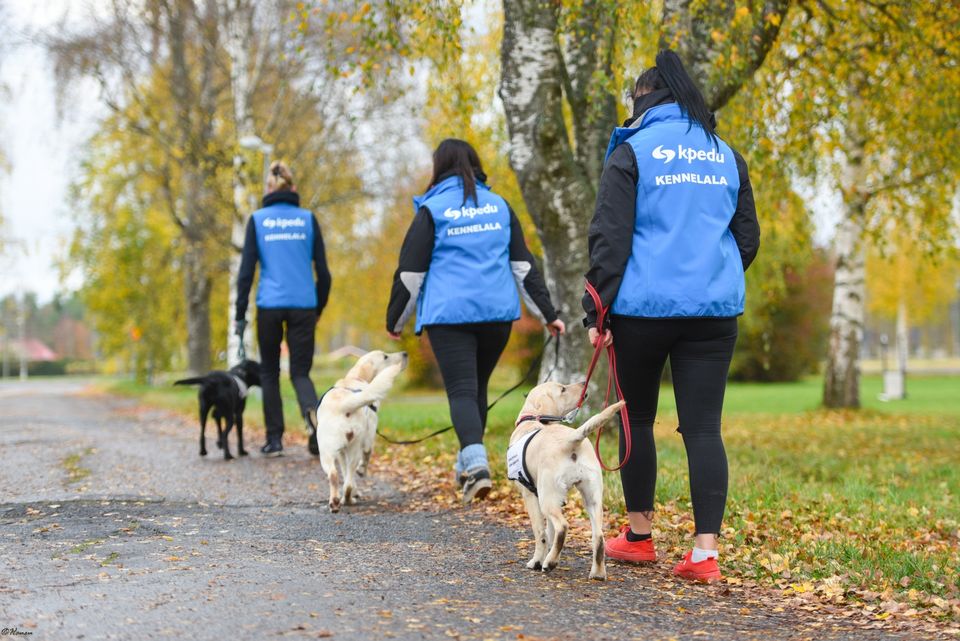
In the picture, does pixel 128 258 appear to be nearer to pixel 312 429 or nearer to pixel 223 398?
pixel 223 398

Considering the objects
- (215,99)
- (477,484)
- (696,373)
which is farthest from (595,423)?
(215,99)

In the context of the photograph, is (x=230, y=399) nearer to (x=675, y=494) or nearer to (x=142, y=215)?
(x=675, y=494)

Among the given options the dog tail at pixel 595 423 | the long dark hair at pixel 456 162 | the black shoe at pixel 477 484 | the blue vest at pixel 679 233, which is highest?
the long dark hair at pixel 456 162

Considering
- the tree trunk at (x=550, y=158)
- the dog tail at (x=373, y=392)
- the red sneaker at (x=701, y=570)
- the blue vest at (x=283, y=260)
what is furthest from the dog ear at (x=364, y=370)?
the tree trunk at (x=550, y=158)

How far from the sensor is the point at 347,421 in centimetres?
601

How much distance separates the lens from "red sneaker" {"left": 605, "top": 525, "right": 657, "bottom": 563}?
463cm

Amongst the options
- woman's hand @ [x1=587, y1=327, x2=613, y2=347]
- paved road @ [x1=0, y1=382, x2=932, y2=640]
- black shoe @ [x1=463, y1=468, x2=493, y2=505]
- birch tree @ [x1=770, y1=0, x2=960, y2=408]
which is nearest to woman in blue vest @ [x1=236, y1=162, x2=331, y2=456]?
paved road @ [x1=0, y1=382, x2=932, y2=640]

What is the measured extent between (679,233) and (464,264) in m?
2.00

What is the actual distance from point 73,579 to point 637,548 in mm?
2553

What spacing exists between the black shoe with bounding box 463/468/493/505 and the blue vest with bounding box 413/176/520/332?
932 mm

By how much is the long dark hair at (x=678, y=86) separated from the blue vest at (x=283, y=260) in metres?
4.62

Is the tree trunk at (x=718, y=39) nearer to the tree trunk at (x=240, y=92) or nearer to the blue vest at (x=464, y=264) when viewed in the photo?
the blue vest at (x=464, y=264)

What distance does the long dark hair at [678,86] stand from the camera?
14.2 ft

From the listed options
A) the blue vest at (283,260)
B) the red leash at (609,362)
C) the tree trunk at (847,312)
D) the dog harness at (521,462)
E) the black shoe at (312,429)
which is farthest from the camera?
the tree trunk at (847,312)
